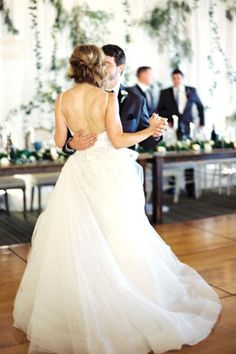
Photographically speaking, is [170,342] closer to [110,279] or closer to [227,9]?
[110,279]

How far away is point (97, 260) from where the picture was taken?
2844 millimetres

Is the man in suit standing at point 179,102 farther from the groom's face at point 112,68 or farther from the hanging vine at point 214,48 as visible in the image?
the groom's face at point 112,68

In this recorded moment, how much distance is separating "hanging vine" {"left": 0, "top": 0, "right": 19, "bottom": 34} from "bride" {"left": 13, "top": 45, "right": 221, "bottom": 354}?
4.29m

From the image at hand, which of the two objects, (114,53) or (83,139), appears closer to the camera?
(83,139)

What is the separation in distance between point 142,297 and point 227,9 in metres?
6.92

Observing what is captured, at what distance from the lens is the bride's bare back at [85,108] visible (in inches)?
112

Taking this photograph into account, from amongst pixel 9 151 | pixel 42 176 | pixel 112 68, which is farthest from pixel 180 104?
pixel 112 68

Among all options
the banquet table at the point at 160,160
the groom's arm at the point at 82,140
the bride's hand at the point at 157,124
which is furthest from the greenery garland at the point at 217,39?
the groom's arm at the point at 82,140

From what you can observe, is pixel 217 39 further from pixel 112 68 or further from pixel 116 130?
pixel 116 130

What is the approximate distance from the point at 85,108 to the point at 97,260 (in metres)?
0.84

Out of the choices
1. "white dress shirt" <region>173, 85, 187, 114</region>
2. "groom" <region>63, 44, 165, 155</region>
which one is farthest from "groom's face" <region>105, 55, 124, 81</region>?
"white dress shirt" <region>173, 85, 187, 114</region>

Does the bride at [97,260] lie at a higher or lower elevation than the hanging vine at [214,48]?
lower

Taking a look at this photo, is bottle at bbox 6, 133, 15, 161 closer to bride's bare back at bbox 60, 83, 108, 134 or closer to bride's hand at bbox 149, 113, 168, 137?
bride's bare back at bbox 60, 83, 108, 134

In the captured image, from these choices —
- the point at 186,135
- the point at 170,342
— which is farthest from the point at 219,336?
the point at 186,135
